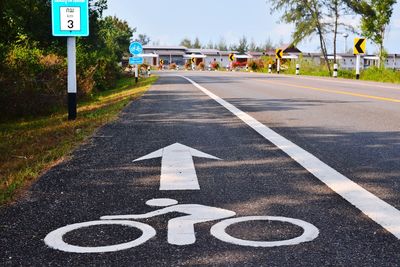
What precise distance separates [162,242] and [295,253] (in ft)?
2.41

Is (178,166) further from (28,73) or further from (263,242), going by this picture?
(28,73)

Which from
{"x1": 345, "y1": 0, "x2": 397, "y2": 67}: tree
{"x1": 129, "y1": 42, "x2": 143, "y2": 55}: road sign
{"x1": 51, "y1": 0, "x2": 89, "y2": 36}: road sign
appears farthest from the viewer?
{"x1": 345, "y1": 0, "x2": 397, "y2": 67}: tree

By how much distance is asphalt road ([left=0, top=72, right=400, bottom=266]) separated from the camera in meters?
2.53

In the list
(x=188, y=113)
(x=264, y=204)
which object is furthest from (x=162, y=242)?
(x=188, y=113)

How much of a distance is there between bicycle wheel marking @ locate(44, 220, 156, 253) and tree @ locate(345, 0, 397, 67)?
149ft

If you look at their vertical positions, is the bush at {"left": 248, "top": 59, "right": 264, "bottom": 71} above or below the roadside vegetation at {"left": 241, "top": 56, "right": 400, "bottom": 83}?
above

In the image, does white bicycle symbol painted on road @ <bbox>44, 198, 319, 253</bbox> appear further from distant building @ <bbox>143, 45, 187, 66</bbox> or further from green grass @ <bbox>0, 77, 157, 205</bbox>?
distant building @ <bbox>143, 45, 187, 66</bbox>

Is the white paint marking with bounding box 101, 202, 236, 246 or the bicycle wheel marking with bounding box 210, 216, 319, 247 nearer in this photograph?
the bicycle wheel marking with bounding box 210, 216, 319, 247

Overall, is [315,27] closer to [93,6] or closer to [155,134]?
[93,6]

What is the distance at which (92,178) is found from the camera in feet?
13.8

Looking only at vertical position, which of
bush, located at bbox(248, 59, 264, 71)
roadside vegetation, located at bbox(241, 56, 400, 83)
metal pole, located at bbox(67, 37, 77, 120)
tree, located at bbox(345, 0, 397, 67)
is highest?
tree, located at bbox(345, 0, 397, 67)

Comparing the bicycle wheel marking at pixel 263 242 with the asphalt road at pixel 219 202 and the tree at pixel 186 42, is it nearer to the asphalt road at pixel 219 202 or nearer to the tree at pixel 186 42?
the asphalt road at pixel 219 202

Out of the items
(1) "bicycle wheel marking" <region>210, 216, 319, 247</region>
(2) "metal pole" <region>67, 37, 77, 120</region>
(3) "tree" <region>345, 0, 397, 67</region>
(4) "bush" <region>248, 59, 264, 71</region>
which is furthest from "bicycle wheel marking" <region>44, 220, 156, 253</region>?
(4) "bush" <region>248, 59, 264, 71</region>

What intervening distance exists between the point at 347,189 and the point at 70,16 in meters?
6.37
